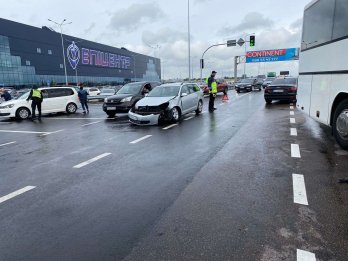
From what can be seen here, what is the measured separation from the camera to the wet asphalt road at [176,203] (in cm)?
306

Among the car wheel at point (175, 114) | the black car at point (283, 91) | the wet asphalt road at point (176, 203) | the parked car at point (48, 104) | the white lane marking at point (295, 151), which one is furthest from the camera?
the black car at point (283, 91)

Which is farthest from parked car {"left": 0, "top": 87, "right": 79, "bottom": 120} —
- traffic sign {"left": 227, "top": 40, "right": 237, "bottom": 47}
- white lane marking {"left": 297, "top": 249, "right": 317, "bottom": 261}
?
traffic sign {"left": 227, "top": 40, "right": 237, "bottom": 47}

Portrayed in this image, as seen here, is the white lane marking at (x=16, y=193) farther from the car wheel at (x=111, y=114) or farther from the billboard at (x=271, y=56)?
the billboard at (x=271, y=56)

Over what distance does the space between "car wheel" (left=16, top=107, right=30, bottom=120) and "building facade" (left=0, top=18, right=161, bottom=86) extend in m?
58.9

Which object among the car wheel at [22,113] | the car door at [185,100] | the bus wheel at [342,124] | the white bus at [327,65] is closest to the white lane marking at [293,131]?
the white bus at [327,65]

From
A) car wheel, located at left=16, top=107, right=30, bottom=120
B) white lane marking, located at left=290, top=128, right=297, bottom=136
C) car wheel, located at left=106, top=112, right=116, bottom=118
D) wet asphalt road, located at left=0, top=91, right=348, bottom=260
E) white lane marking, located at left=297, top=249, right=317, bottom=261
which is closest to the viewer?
white lane marking, located at left=297, top=249, right=317, bottom=261

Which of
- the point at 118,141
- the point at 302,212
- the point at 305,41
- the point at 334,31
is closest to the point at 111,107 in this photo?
the point at 118,141

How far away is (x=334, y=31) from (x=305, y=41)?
2402 mm

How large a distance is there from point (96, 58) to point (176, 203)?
331 feet

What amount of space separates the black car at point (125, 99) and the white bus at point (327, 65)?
8.30 meters

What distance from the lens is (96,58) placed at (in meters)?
98.1

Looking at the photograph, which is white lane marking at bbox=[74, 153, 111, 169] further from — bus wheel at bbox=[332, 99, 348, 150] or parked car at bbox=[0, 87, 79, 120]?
parked car at bbox=[0, 87, 79, 120]

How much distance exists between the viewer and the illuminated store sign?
85.3m

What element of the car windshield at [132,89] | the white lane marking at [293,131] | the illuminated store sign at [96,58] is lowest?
the white lane marking at [293,131]
